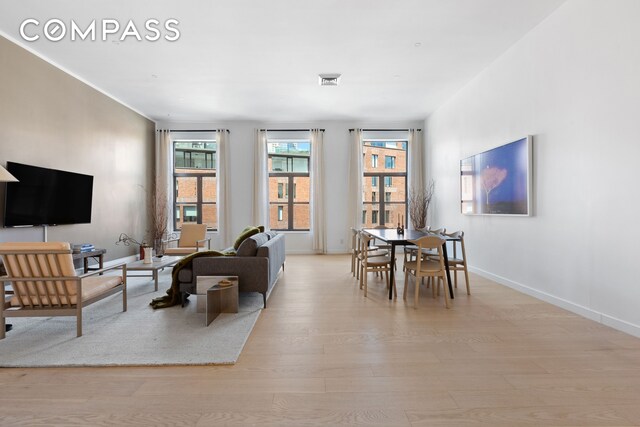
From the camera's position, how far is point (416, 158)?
9.15m

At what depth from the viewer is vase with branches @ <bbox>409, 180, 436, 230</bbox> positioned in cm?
848

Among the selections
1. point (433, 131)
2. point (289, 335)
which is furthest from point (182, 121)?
point (289, 335)

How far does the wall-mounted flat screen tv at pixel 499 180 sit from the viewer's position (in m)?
4.65

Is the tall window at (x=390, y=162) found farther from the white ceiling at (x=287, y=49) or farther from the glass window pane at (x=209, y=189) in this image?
the glass window pane at (x=209, y=189)

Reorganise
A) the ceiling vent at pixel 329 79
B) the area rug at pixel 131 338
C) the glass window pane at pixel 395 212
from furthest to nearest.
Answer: the glass window pane at pixel 395 212, the ceiling vent at pixel 329 79, the area rug at pixel 131 338

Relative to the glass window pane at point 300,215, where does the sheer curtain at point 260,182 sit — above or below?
above

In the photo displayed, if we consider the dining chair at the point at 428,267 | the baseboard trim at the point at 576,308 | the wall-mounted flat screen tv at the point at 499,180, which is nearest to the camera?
the baseboard trim at the point at 576,308

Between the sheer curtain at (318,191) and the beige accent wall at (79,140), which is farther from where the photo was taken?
the sheer curtain at (318,191)

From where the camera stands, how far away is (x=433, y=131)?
845 centimetres

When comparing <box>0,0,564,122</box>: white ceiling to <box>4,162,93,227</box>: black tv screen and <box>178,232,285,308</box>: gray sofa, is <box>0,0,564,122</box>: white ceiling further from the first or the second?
<box>178,232,285,308</box>: gray sofa

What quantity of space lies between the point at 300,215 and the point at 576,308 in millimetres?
6714

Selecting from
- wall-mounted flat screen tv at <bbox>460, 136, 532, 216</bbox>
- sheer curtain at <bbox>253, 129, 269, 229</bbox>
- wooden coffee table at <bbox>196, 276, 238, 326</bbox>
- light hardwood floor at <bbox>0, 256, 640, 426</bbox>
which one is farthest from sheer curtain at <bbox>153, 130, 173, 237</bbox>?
wall-mounted flat screen tv at <bbox>460, 136, 532, 216</bbox>

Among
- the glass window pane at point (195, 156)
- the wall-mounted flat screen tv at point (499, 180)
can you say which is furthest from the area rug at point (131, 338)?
the glass window pane at point (195, 156)

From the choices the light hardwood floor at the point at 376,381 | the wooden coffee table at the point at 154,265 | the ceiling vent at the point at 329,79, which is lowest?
the light hardwood floor at the point at 376,381
